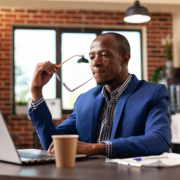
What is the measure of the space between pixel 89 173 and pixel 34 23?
5.34m

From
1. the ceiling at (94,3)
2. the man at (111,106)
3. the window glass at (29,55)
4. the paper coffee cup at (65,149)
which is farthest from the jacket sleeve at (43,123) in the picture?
the window glass at (29,55)

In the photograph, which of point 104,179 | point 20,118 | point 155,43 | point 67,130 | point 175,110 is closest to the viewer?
point 104,179

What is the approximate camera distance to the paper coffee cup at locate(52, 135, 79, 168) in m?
0.75

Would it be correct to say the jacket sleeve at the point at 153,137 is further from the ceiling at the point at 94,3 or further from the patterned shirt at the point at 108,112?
the ceiling at the point at 94,3

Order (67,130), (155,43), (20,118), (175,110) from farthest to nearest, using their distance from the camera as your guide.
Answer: (155,43) < (20,118) < (175,110) < (67,130)

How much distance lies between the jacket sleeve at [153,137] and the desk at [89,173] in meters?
0.21

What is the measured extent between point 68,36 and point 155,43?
180cm

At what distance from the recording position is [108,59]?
1396 mm

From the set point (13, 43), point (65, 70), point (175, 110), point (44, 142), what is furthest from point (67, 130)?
point (13, 43)

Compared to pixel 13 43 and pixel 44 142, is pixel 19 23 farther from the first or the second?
pixel 44 142

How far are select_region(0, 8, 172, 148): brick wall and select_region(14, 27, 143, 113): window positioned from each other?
0.16 m

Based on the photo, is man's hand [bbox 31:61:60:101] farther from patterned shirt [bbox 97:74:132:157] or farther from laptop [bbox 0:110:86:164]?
laptop [bbox 0:110:86:164]

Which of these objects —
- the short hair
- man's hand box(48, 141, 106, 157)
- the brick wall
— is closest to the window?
the brick wall

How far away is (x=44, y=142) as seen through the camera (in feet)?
4.40
